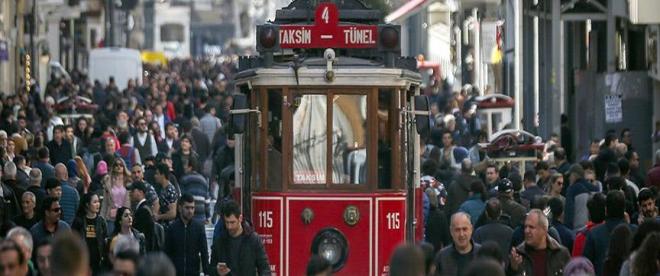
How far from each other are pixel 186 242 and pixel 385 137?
1840 mm

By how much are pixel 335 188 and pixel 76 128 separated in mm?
16618

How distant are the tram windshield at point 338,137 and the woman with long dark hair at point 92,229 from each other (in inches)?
66.2

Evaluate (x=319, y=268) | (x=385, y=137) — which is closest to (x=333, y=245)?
(x=385, y=137)

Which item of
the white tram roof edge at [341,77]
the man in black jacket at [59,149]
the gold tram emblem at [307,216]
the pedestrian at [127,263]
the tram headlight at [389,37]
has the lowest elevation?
the pedestrian at [127,263]

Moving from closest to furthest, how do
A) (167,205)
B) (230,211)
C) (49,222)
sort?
(230,211)
(49,222)
(167,205)

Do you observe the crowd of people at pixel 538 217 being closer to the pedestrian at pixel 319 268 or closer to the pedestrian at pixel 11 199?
the pedestrian at pixel 319 268

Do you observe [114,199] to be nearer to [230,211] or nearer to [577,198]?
[577,198]

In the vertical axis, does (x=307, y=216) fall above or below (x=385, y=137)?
below

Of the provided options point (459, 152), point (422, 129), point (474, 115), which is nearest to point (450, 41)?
point (474, 115)

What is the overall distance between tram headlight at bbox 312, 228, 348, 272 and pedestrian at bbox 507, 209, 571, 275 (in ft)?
10.5

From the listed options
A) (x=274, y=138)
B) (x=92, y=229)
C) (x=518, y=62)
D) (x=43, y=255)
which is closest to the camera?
(x=43, y=255)

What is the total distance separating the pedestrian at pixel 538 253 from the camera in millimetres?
14531

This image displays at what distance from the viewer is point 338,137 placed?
17.7 metres

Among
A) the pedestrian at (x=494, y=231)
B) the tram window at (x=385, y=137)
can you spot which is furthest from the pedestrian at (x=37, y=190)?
the pedestrian at (x=494, y=231)
